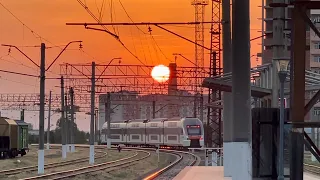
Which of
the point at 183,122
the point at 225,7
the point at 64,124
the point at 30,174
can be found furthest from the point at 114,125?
the point at 225,7

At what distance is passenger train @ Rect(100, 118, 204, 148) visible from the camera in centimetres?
6731

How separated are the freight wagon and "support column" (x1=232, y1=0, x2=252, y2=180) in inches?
1707

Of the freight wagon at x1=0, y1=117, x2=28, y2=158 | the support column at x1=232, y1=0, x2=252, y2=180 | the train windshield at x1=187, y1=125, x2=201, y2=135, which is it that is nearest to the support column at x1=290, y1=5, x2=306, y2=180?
the support column at x1=232, y1=0, x2=252, y2=180

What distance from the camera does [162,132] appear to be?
72188 mm

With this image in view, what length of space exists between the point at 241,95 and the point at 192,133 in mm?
50767

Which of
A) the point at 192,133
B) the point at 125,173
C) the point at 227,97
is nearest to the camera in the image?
the point at 227,97

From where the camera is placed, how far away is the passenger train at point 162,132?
6731 centimetres

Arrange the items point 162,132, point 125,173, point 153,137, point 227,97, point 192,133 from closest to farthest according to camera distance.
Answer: point 227,97 → point 125,173 → point 192,133 → point 162,132 → point 153,137

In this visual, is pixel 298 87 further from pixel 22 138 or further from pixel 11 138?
pixel 22 138

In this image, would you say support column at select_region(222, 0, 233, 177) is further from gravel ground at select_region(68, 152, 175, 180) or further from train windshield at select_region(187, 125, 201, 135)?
train windshield at select_region(187, 125, 201, 135)

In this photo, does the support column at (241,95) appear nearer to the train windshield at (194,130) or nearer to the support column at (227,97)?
the support column at (227,97)

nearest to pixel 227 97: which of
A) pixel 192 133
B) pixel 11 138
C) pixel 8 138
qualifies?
pixel 8 138

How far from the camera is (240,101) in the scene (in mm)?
16641

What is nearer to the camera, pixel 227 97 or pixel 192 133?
pixel 227 97
